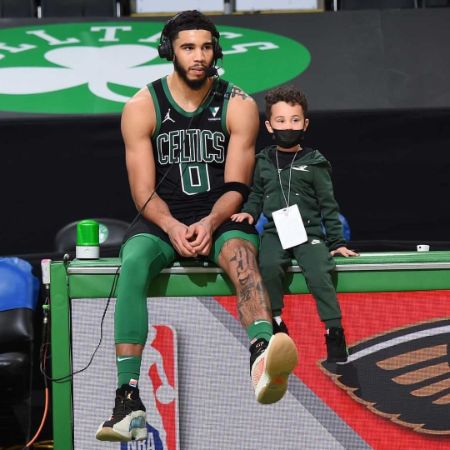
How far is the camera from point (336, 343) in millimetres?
3768

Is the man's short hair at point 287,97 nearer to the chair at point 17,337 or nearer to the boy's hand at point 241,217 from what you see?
the boy's hand at point 241,217

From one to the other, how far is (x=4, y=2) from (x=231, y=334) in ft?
15.7

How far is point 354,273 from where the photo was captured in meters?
3.84

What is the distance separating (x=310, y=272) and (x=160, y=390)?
2.23 ft

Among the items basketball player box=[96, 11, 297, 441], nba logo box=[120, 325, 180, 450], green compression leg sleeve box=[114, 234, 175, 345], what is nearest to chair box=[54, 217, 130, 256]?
basketball player box=[96, 11, 297, 441]

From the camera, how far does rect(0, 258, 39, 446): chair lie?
4711 mm

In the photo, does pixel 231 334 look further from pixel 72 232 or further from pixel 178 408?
pixel 72 232

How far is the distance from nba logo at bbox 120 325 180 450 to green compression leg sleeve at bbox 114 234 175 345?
0.81 feet

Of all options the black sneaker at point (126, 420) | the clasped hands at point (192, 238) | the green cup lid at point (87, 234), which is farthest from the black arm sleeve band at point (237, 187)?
the black sneaker at point (126, 420)

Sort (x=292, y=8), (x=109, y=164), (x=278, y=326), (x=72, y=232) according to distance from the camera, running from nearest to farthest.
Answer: (x=278, y=326)
(x=72, y=232)
(x=109, y=164)
(x=292, y=8)

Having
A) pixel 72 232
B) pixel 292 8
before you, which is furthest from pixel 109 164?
pixel 292 8

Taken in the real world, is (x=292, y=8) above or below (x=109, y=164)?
above

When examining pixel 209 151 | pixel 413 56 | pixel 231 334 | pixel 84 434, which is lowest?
pixel 84 434

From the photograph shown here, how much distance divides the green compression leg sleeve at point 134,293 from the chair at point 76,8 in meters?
4.40
